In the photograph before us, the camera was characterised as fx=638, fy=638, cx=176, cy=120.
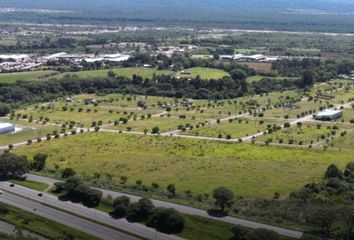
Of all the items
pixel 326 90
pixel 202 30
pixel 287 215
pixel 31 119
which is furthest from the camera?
pixel 202 30

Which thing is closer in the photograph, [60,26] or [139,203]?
[139,203]

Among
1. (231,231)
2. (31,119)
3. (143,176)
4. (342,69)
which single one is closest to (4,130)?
(31,119)

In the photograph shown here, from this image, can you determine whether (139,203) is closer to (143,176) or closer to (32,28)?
(143,176)

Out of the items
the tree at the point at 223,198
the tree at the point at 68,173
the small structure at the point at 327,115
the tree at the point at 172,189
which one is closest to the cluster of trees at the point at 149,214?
the tree at the point at 223,198

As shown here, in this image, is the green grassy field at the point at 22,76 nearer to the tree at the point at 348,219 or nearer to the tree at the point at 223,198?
the tree at the point at 223,198

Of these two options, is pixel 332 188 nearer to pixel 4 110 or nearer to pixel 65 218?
pixel 65 218

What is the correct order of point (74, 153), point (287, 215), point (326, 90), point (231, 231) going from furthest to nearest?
point (326, 90) < point (74, 153) < point (287, 215) < point (231, 231)

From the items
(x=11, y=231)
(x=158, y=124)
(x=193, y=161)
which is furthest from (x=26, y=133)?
(x=11, y=231)
